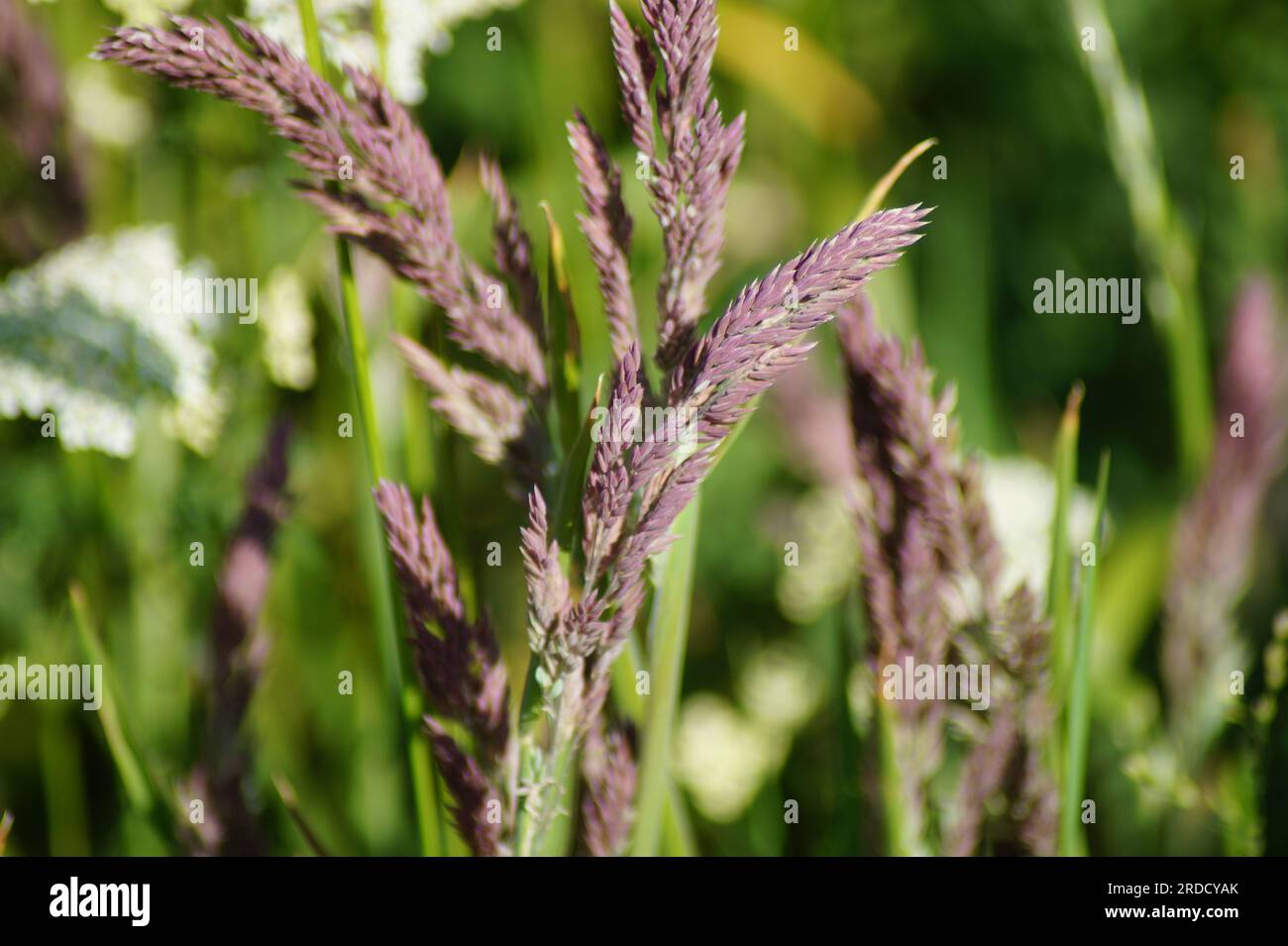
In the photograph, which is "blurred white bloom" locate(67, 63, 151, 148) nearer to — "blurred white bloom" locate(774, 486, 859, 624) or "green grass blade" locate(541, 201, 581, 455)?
"green grass blade" locate(541, 201, 581, 455)

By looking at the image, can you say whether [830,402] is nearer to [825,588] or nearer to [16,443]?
[825,588]

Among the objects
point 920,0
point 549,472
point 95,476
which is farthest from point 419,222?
point 920,0

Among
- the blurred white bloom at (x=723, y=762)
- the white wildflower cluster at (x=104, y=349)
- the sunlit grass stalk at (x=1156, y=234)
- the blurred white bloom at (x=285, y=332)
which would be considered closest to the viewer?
the white wildflower cluster at (x=104, y=349)

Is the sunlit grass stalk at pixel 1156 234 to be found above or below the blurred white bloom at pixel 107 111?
below

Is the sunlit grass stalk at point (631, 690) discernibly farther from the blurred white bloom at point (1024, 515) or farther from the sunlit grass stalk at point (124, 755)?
the blurred white bloom at point (1024, 515)

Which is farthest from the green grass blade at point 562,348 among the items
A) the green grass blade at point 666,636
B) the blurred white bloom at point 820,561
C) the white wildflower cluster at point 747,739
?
the white wildflower cluster at point 747,739
